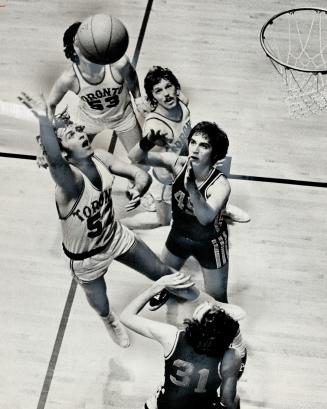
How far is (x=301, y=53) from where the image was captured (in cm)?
825

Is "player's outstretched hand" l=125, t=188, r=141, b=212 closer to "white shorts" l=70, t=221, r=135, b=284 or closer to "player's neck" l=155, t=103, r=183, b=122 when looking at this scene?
"white shorts" l=70, t=221, r=135, b=284

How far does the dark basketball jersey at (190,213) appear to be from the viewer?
6344mm

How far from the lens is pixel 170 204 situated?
695 cm

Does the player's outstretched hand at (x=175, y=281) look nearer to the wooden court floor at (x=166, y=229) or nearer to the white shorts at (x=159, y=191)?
the wooden court floor at (x=166, y=229)

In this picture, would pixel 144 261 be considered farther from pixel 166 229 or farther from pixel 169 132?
pixel 169 132

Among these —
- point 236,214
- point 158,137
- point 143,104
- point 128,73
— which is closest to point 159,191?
point 158,137

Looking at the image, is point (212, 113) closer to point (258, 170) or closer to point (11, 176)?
point (258, 170)

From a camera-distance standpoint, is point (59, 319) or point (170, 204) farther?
point (170, 204)

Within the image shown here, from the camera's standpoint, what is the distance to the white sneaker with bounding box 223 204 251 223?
7020 millimetres

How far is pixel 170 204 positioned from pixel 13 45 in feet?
9.74

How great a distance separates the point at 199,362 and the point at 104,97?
2.67 metres

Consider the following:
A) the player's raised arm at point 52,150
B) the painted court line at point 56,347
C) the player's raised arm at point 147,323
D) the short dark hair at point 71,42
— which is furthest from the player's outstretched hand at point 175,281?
the short dark hair at point 71,42

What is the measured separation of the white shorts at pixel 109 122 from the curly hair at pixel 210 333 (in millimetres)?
2375

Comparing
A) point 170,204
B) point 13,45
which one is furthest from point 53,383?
point 13,45
